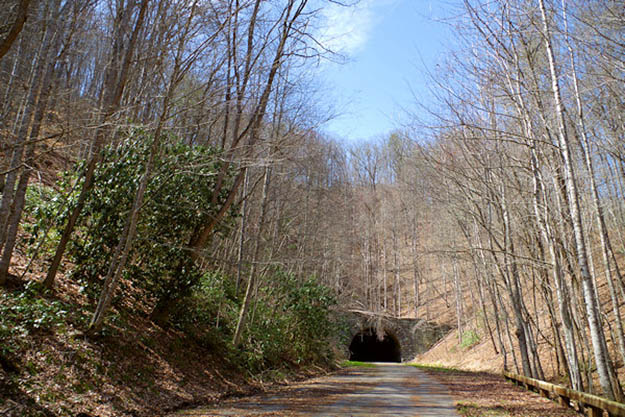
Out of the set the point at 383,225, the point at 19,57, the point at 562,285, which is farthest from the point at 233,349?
the point at 383,225

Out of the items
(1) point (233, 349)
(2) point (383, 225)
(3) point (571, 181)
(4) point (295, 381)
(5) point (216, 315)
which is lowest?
(4) point (295, 381)

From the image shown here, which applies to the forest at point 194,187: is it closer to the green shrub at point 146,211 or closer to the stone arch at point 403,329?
the green shrub at point 146,211

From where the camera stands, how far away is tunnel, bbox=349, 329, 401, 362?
1296 inches

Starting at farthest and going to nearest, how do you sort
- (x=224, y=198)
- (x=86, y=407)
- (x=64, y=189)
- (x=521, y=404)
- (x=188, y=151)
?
(x=224, y=198) → (x=188, y=151) → (x=64, y=189) → (x=521, y=404) → (x=86, y=407)

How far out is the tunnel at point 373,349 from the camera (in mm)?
32906

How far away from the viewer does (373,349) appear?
36.4 meters

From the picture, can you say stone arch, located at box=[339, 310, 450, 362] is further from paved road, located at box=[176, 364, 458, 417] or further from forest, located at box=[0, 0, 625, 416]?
paved road, located at box=[176, 364, 458, 417]

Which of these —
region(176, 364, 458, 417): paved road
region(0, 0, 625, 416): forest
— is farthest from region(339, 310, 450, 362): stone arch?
region(176, 364, 458, 417): paved road

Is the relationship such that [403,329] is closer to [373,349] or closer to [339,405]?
[373,349]

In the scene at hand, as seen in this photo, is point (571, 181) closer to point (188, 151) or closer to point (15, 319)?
point (188, 151)

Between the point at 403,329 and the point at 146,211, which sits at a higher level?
the point at 146,211

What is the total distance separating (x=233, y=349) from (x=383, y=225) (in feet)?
101

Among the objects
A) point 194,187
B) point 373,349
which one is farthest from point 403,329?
point 194,187

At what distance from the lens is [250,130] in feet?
31.1
